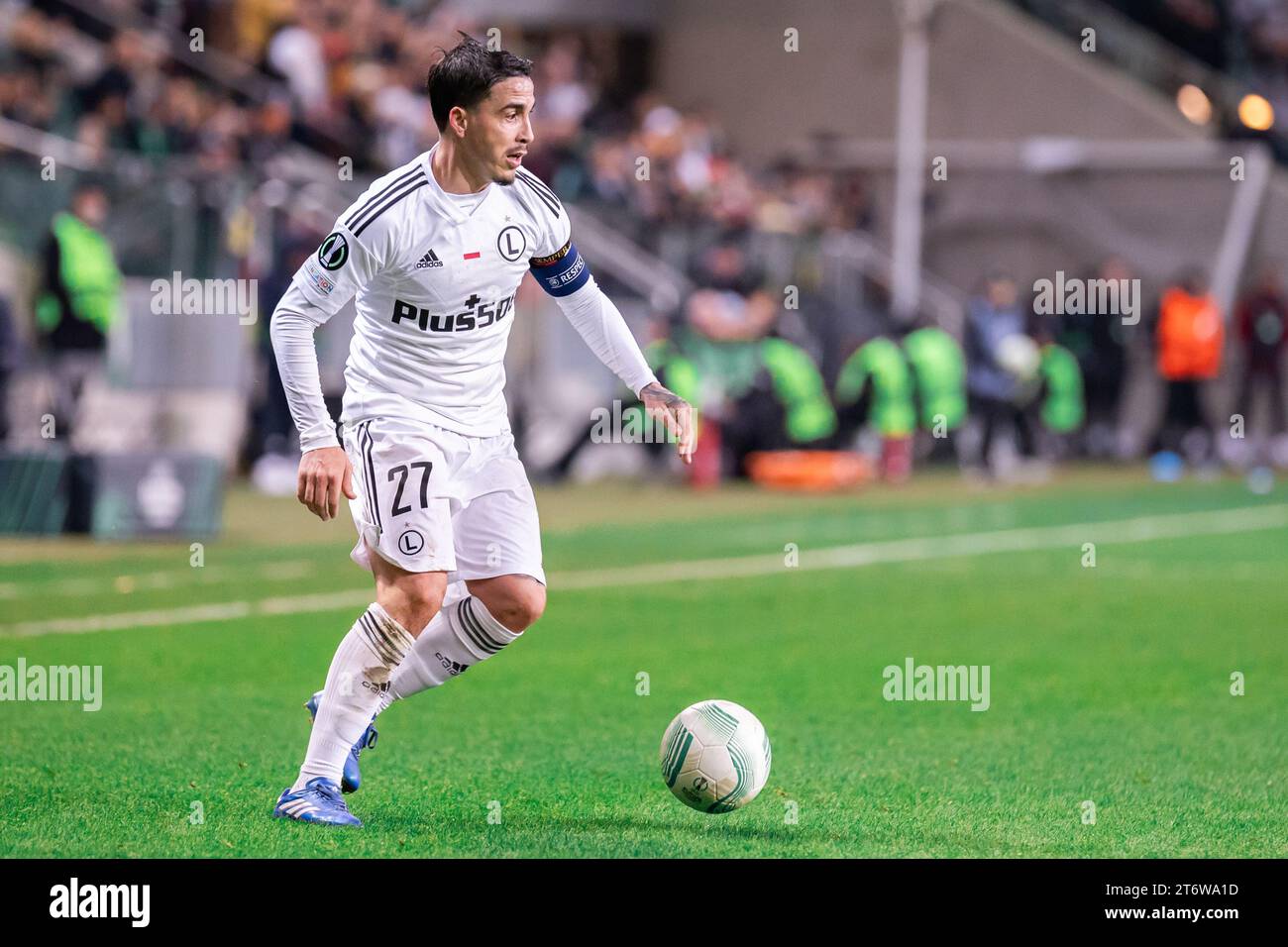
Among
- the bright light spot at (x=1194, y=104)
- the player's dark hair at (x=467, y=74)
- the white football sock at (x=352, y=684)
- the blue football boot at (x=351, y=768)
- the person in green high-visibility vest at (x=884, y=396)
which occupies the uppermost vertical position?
the bright light spot at (x=1194, y=104)

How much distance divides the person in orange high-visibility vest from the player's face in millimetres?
19929

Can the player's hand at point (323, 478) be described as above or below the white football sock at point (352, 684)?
above

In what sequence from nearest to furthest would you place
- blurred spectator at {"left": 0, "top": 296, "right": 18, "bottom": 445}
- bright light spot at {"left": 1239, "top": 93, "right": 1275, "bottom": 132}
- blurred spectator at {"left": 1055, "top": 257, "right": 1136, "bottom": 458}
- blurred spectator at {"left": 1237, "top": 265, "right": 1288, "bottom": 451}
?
1. blurred spectator at {"left": 0, "top": 296, "right": 18, "bottom": 445}
2. blurred spectator at {"left": 1237, "top": 265, "right": 1288, "bottom": 451}
3. blurred spectator at {"left": 1055, "top": 257, "right": 1136, "bottom": 458}
4. bright light spot at {"left": 1239, "top": 93, "right": 1275, "bottom": 132}

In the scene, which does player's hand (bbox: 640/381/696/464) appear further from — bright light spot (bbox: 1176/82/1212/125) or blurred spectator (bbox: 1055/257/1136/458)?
bright light spot (bbox: 1176/82/1212/125)

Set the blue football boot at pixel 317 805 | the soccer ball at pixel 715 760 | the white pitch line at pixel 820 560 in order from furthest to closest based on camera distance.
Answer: the white pitch line at pixel 820 560
the soccer ball at pixel 715 760
the blue football boot at pixel 317 805

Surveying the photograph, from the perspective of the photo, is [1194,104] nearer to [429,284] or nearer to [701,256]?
[701,256]

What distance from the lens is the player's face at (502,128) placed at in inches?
249

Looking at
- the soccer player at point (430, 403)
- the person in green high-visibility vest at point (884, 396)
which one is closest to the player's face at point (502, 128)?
the soccer player at point (430, 403)

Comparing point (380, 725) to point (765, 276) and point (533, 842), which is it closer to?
point (533, 842)

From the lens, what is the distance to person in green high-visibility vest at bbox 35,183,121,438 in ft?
59.6

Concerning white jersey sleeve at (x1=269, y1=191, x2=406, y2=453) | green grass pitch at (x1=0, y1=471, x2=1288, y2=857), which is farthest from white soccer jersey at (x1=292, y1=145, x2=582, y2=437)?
green grass pitch at (x1=0, y1=471, x2=1288, y2=857)

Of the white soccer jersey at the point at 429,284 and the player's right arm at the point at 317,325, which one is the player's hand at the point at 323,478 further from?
the white soccer jersey at the point at 429,284

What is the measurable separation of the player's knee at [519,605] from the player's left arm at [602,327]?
2.18 feet
